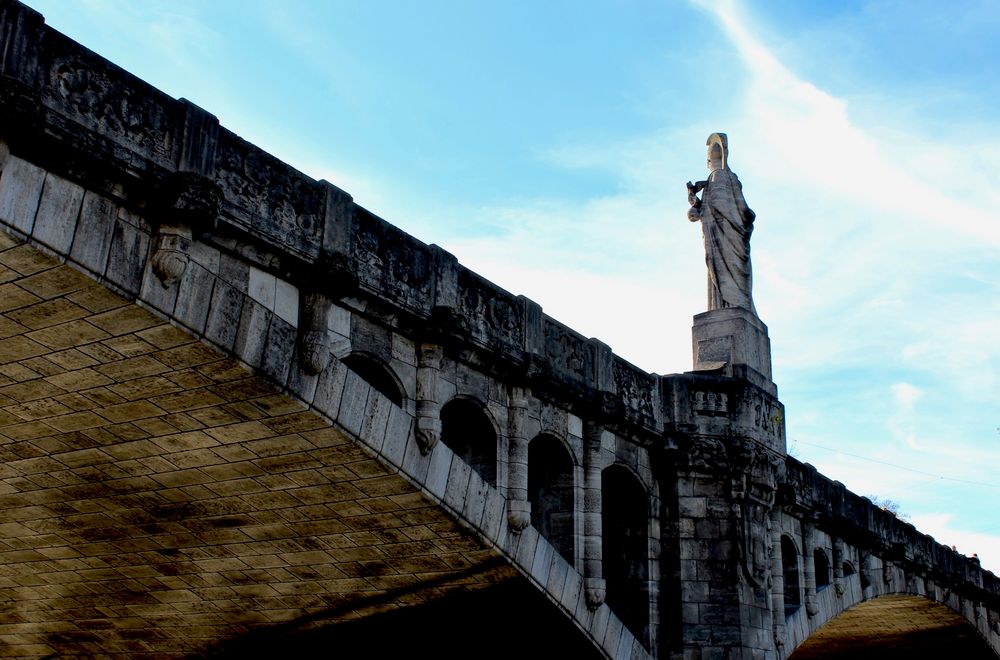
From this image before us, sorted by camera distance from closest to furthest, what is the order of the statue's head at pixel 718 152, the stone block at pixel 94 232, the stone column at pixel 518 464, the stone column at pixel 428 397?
1. the stone block at pixel 94 232
2. the stone column at pixel 428 397
3. the stone column at pixel 518 464
4. the statue's head at pixel 718 152

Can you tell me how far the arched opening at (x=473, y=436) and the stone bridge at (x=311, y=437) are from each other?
1.9 inches

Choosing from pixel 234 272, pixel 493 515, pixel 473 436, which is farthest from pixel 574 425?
pixel 234 272

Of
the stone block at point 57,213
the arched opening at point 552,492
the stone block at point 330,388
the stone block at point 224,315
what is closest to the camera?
the stone block at point 57,213

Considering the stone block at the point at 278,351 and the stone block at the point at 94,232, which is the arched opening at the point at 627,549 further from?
the stone block at the point at 94,232

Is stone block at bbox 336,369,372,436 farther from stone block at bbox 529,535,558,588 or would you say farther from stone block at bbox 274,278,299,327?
stone block at bbox 529,535,558,588

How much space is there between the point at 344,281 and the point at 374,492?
277 centimetres

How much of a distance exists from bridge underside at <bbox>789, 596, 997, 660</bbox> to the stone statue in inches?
597

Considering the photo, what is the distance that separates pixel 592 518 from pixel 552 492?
0.66 meters

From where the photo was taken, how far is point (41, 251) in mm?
10125

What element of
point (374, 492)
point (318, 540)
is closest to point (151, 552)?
point (318, 540)

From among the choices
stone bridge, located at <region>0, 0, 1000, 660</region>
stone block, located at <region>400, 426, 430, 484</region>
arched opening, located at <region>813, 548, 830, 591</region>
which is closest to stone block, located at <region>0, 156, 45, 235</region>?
stone bridge, located at <region>0, 0, 1000, 660</region>

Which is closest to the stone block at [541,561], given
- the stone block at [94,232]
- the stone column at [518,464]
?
the stone column at [518,464]

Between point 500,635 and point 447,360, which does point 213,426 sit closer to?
point 447,360

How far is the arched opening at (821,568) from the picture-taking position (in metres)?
26.3
